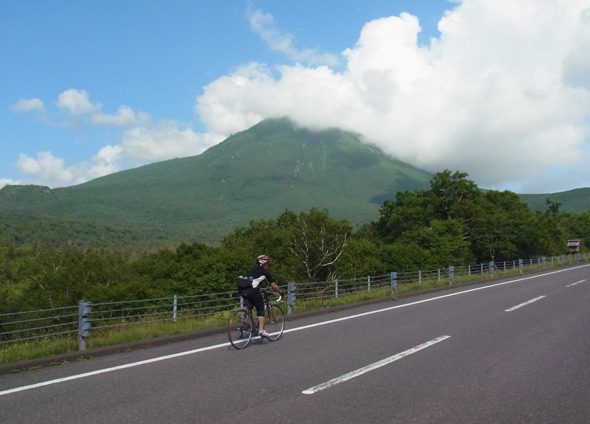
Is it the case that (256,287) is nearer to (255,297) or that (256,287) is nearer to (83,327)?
(255,297)

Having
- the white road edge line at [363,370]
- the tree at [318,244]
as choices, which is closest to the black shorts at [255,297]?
the white road edge line at [363,370]

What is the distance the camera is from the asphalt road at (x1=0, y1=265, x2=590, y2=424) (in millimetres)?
5223

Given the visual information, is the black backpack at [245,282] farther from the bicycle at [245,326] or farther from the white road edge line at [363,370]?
the white road edge line at [363,370]

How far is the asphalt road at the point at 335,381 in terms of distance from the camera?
5.22 metres

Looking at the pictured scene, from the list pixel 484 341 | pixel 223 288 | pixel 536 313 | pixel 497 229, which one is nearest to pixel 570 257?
pixel 497 229

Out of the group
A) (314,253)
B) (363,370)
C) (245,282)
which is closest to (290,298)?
(245,282)

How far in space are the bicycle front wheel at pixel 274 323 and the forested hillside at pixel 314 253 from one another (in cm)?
2019

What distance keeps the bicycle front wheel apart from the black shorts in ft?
2.18

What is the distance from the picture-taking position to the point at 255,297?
9.42m

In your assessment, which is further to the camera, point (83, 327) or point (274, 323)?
point (274, 323)

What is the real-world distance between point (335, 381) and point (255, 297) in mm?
3246

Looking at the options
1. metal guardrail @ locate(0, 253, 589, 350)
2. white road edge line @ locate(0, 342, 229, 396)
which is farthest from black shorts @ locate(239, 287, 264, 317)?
metal guardrail @ locate(0, 253, 589, 350)

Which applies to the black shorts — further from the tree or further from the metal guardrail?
the tree

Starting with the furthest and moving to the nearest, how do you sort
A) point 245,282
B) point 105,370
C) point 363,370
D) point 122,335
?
point 122,335
point 245,282
point 105,370
point 363,370
